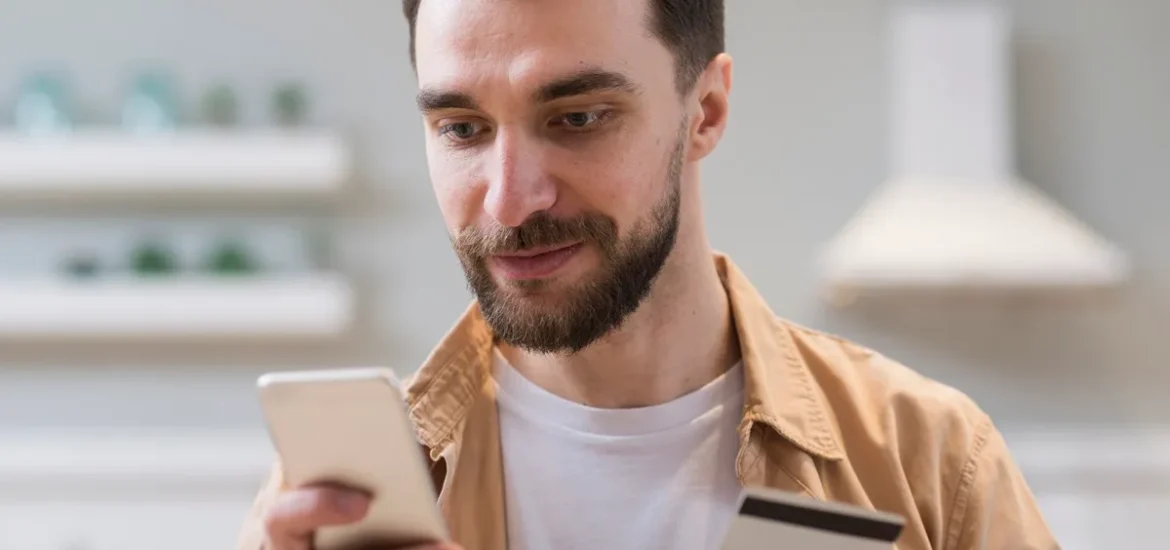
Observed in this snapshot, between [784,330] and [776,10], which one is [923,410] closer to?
[784,330]

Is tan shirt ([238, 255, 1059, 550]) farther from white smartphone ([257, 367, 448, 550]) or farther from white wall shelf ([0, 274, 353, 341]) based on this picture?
white wall shelf ([0, 274, 353, 341])

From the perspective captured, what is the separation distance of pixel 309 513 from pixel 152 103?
1.85 m

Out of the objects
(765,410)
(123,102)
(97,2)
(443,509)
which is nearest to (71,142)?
(123,102)

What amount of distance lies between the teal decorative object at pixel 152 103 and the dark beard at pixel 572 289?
5.16ft

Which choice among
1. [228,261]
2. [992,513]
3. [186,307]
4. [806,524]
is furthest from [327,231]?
[806,524]

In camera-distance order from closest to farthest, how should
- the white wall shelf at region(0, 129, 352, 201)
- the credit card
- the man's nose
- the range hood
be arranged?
the credit card < the man's nose < the range hood < the white wall shelf at region(0, 129, 352, 201)

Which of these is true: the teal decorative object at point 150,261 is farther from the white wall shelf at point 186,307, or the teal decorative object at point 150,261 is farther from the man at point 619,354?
the man at point 619,354

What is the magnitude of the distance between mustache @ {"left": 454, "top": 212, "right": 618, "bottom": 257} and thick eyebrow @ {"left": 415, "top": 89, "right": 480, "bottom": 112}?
0.11 meters

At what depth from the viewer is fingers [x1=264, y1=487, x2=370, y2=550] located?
2.58 ft

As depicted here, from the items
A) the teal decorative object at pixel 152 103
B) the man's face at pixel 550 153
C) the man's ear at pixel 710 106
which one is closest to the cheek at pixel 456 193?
the man's face at pixel 550 153

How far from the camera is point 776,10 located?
2.45 meters

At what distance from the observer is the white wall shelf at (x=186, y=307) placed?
2.37 meters

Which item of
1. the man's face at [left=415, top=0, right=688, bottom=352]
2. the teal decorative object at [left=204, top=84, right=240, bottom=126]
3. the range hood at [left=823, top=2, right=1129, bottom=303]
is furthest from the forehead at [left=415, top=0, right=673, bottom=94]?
the teal decorative object at [left=204, top=84, right=240, bottom=126]

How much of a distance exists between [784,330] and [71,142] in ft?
5.80
